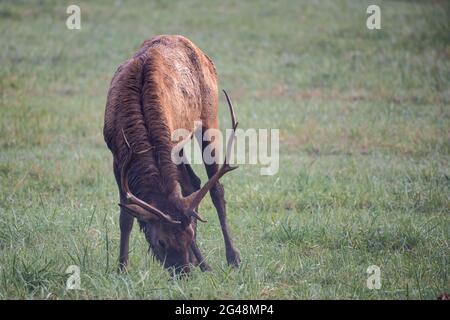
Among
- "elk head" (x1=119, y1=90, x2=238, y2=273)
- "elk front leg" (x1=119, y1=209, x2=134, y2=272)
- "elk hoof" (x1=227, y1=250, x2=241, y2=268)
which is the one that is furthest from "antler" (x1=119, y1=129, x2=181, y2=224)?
"elk hoof" (x1=227, y1=250, x2=241, y2=268)

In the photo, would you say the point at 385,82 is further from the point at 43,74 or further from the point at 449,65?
the point at 43,74

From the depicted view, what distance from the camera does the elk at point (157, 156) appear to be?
6059 mm

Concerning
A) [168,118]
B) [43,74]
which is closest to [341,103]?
[43,74]

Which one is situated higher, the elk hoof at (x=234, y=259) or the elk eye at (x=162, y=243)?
the elk eye at (x=162, y=243)

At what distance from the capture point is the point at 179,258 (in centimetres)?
611

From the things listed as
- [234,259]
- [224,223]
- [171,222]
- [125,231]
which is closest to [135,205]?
[171,222]

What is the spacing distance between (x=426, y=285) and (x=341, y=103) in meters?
7.28

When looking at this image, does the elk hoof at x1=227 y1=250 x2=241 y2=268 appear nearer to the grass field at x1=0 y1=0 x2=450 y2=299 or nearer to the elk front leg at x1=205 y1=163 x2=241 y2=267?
the elk front leg at x1=205 y1=163 x2=241 y2=267

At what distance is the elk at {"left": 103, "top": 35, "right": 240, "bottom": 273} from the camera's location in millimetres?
6059

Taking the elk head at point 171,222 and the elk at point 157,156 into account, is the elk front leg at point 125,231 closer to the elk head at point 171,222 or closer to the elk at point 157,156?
the elk at point 157,156

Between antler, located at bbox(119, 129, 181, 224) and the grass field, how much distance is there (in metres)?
0.43

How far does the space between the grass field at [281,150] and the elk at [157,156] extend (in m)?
0.22

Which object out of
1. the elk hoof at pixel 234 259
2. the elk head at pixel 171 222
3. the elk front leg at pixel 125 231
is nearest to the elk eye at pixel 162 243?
the elk head at pixel 171 222

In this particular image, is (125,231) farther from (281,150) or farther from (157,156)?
(281,150)
